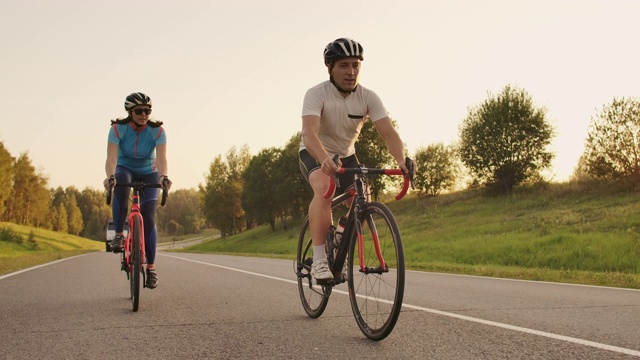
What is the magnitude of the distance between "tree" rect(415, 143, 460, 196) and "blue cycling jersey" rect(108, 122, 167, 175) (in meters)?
53.9

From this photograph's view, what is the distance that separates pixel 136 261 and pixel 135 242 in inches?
9.1

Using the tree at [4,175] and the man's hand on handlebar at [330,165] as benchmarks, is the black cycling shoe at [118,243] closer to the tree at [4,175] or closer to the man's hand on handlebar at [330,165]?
the man's hand on handlebar at [330,165]

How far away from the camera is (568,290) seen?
839 centimetres

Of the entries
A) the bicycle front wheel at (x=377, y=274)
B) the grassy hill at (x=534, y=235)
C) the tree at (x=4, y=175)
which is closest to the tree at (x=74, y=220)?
the tree at (x=4, y=175)

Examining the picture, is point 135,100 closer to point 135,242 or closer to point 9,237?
point 135,242

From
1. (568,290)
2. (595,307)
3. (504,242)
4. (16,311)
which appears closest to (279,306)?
(16,311)

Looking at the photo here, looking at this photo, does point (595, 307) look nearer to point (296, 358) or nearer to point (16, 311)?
point (296, 358)

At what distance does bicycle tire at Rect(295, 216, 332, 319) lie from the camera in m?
5.23

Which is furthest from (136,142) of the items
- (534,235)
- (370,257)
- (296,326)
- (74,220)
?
(74,220)

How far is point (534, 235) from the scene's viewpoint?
25.1 meters

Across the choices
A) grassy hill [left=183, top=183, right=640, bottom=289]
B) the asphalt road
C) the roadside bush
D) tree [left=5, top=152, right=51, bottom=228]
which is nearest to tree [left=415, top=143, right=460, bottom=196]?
grassy hill [left=183, top=183, right=640, bottom=289]

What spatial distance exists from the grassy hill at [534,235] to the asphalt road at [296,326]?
4.73 metres

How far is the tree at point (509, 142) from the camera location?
141ft

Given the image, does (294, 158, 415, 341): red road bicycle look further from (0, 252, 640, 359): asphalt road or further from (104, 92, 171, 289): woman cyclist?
(104, 92, 171, 289): woman cyclist
